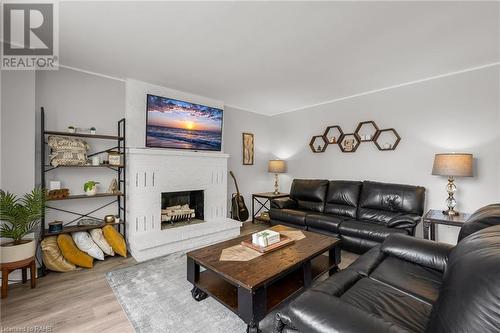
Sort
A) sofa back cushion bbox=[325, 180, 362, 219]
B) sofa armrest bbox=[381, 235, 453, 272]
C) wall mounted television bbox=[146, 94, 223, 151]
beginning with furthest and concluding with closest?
1. sofa back cushion bbox=[325, 180, 362, 219]
2. wall mounted television bbox=[146, 94, 223, 151]
3. sofa armrest bbox=[381, 235, 453, 272]

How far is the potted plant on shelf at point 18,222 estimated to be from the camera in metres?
2.11

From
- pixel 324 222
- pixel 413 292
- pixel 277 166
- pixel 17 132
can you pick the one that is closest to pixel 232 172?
pixel 277 166

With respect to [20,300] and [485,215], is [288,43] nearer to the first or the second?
[485,215]

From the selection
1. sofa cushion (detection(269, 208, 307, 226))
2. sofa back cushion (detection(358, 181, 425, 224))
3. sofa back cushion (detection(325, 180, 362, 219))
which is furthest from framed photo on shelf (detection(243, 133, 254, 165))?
sofa back cushion (detection(358, 181, 425, 224))

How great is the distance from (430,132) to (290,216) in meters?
2.38

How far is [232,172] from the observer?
4.66 meters

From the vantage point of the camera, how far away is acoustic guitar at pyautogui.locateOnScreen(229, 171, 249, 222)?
4.51m

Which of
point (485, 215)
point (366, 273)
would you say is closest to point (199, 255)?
point (366, 273)

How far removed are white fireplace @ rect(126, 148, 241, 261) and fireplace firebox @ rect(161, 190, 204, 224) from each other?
0.15 m

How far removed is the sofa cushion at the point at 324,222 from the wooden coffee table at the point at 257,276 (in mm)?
838

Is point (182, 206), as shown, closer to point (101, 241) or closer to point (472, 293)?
point (101, 241)

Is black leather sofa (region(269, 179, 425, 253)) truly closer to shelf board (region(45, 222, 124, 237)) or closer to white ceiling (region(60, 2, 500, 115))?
white ceiling (region(60, 2, 500, 115))

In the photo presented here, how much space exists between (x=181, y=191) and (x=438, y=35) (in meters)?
3.72

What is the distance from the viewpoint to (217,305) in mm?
1981
